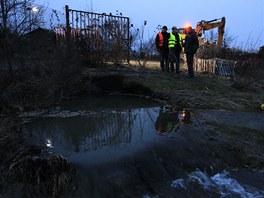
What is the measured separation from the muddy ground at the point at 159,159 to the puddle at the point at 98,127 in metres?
0.30

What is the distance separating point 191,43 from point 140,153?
7722mm

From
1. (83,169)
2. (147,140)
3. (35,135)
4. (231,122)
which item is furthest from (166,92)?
(83,169)

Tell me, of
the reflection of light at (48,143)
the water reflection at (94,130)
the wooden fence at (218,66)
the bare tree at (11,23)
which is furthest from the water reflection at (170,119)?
the wooden fence at (218,66)

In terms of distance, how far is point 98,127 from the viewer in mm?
7156

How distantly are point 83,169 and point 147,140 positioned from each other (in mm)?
1642

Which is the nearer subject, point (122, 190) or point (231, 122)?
point (122, 190)

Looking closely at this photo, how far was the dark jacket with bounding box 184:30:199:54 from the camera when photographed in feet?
40.3

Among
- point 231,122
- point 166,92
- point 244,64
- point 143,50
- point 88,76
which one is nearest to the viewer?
point 231,122

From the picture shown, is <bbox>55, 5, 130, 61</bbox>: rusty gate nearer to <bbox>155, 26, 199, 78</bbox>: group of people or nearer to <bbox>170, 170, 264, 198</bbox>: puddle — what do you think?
<bbox>155, 26, 199, 78</bbox>: group of people

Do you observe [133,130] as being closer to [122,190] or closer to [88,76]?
[122,190]

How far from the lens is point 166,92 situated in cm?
991

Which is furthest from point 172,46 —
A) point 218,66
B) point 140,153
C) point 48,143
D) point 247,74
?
point 48,143

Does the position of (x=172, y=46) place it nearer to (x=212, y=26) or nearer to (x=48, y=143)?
(x=48, y=143)

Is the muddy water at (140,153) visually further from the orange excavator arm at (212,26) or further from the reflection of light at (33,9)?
the orange excavator arm at (212,26)
